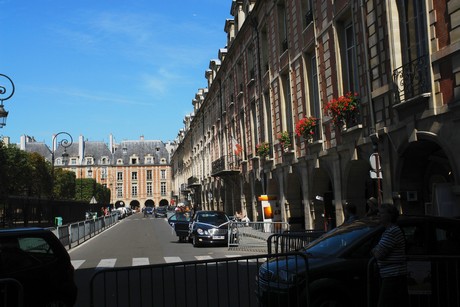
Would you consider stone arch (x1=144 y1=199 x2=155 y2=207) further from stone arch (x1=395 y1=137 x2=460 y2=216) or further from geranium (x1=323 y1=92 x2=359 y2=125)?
stone arch (x1=395 y1=137 x2=460 y2=216)

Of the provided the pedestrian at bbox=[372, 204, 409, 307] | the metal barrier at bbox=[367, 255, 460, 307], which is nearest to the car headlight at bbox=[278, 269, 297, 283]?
the metal barrier at bbox=[367, 255, 460, 307]

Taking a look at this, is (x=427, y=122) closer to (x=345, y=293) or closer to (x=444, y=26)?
(x=444, y=26)

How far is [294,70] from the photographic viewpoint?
21391 millimetres

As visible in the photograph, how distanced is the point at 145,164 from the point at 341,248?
12103 cm

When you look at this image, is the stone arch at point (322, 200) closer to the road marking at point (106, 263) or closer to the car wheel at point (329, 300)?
the road marking at point (106, 263)

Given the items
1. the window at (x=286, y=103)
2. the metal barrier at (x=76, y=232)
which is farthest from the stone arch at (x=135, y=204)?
the window at (x=286, y=103)

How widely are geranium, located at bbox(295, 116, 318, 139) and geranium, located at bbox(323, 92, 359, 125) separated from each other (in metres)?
2.55

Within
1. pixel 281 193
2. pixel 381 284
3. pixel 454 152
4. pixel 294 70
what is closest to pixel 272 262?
pixel 381 284

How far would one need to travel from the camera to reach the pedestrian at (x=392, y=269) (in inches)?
218

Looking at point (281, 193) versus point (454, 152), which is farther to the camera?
point (281, 193)

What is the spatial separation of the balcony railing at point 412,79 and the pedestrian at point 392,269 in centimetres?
660

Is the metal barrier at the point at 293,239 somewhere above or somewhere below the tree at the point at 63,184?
below

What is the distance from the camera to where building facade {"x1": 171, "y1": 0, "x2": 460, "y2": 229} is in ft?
36.3

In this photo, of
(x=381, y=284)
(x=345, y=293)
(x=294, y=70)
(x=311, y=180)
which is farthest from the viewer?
(x=294, y=70)
